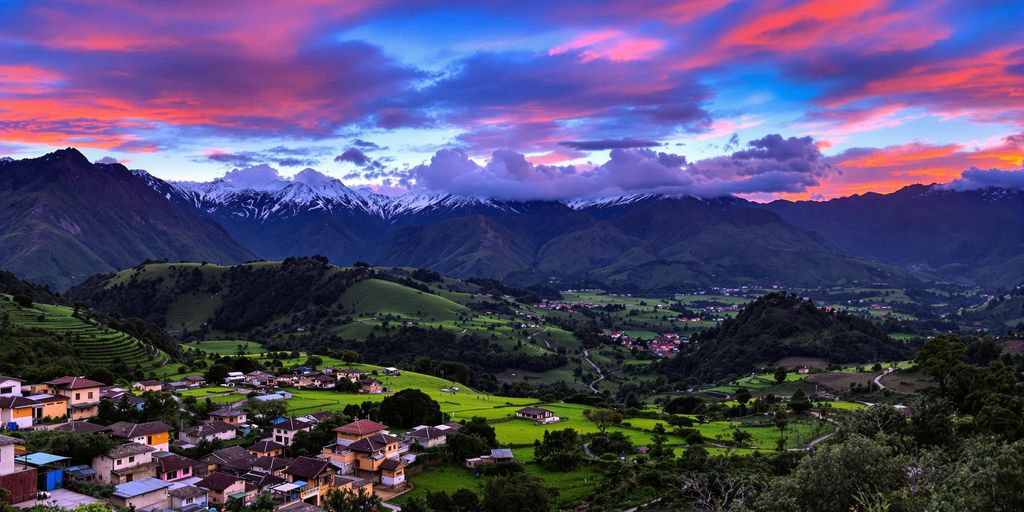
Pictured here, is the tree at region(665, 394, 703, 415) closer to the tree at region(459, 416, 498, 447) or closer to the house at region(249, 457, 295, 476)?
the tree at region(459, 416, 498, 447)

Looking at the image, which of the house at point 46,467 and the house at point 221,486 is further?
the house at point 221,486

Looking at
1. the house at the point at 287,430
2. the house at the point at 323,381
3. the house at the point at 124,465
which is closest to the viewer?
the house at the point at 124,465

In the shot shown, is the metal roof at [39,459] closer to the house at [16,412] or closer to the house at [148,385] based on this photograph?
the house at [16,412]

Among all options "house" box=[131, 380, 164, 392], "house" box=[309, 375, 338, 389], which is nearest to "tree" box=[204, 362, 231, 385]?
"house" box=[131, 380, 164, 392]

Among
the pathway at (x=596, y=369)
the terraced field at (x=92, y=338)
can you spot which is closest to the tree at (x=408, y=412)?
the terraced field at (x=92, y=338)

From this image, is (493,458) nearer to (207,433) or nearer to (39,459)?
(207,433)

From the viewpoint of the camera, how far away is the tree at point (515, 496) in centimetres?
3812

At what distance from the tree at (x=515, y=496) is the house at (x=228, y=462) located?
49.8ft

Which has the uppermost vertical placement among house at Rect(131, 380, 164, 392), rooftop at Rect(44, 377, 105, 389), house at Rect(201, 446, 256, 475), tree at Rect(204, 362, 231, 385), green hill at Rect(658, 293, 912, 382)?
rooftop at Rect(44, 377, 105, 389)

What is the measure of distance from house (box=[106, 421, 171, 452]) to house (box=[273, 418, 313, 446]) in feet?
29.8

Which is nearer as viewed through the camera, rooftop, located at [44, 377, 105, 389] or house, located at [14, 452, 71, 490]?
house, located at [14, 452, 71, 490]

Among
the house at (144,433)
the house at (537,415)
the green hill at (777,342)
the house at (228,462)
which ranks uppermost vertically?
the house at (144,433)

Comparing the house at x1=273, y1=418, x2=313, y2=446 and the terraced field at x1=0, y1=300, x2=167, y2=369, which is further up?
the terraced field at x1=0, y1=300, x2=167, y2=369

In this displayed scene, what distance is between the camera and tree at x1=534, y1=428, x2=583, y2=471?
4838 centimetres
